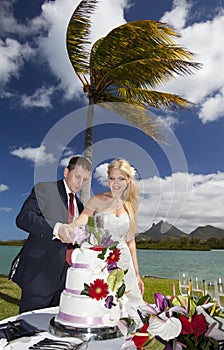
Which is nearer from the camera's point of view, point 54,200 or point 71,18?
point 54,200

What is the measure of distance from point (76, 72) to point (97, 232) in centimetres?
766

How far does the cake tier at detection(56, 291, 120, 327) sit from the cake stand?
0.02m

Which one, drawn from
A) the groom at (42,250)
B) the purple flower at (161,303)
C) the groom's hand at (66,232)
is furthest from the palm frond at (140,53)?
the purple flower at (161,303)

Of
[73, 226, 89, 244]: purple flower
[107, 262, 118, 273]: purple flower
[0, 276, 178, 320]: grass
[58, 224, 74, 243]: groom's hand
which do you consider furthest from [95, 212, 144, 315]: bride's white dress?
[0, 276, 178, 320]: grass

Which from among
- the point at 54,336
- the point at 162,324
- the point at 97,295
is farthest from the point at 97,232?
the point at 162,324

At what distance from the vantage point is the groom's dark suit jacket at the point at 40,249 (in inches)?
112

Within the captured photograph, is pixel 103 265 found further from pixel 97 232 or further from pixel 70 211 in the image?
pixel 70 211

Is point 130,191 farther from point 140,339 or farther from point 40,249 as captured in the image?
point 140,339

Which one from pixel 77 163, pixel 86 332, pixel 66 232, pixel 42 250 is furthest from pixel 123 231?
pixel 86 332

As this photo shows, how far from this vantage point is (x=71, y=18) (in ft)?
28.7

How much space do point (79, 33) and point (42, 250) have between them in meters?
6.91

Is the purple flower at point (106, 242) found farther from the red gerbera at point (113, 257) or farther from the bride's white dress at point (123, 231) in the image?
the bride's white dress at point (123, 231)

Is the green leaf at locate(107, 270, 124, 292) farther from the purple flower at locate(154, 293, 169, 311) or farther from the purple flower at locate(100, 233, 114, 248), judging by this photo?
the purple flower at locate(154, 293, 169, 311)

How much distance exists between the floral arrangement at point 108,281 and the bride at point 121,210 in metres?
1.61
